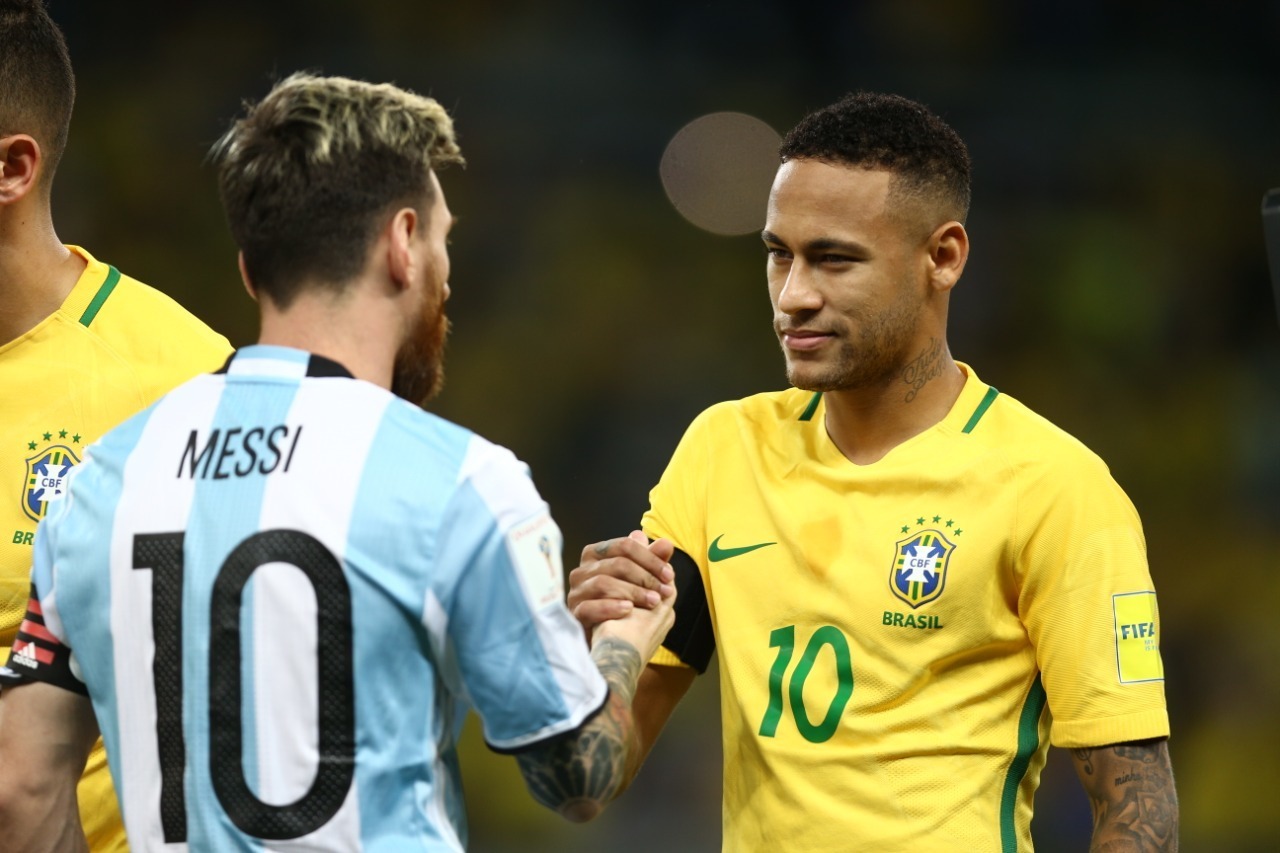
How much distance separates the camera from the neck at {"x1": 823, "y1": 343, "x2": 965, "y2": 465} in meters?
2.84

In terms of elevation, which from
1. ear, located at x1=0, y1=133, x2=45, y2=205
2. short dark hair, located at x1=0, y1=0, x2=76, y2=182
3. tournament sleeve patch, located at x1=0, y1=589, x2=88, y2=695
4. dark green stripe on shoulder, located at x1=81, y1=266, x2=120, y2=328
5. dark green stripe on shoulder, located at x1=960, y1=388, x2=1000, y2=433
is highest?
short dark hair, located at x1=0, y1=0, x2=76, y2=182

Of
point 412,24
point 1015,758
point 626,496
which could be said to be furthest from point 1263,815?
point 412,24

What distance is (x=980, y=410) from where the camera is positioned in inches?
111

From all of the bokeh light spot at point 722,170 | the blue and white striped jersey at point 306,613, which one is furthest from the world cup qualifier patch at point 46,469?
the bokeh light spot at point 722,170

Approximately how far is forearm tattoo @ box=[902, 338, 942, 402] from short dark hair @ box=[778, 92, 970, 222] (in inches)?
10.7

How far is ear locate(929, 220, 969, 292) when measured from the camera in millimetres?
2879

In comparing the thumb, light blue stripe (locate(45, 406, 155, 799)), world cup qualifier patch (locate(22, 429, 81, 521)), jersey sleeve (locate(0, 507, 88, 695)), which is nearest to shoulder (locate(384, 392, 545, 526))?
light blue stripe (locate(45, 406, 155, 799))

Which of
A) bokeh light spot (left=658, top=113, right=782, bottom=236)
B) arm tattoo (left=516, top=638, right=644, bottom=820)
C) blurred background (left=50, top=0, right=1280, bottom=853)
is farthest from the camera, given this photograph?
bokeh light spot (left=658, top=113, right=782, bottom=236)

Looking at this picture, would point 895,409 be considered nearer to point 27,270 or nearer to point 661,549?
point 661,549

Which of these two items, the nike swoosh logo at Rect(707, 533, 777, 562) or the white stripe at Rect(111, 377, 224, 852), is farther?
the nike swoosh logo at Rect(707, 533, 777, 562)

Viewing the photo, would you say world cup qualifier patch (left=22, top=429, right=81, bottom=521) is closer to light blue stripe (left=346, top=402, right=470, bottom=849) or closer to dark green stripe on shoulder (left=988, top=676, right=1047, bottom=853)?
light blue stripe (left=346, top=402, right=470, bottom=849)

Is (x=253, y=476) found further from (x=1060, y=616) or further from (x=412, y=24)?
(x=412, y=24)

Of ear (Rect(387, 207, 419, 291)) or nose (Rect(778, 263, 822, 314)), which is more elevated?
ear (Rect(387, 207, 419, 291))

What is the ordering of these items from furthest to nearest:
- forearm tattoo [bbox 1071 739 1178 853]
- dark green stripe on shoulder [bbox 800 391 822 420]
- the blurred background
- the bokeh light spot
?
the bokeh light spot, the blurred background, dark green stripe on shoulder [bbox 800 391 822 420], forearm tattoo [bbox 1071 739 1178 853]
